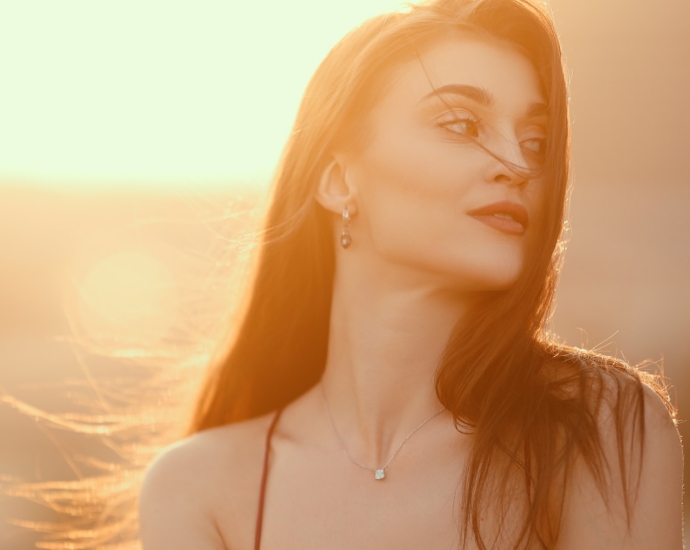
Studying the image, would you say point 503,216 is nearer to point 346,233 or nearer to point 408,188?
point 408,188

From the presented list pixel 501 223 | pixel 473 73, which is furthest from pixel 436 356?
pixel 473 73

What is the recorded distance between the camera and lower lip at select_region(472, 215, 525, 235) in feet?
8.32

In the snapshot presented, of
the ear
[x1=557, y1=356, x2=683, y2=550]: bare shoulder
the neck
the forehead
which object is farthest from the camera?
the ear

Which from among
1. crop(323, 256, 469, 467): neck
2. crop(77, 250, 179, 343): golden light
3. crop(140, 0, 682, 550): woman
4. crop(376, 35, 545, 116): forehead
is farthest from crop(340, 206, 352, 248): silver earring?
crop(77, 250, 179, 343): golden light

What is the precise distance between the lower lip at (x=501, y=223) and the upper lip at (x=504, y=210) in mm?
13

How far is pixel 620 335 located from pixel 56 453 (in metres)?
9.41

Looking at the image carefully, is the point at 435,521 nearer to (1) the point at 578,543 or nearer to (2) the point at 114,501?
(1) the point at 578,543

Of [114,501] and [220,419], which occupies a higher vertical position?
[220,419]

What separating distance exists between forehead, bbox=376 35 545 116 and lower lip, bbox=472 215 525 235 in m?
0.34

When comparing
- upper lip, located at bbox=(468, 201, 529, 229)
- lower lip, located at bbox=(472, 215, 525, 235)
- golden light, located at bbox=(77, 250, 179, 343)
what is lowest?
golden light, located at bbox=(77, 250, 179, 343)

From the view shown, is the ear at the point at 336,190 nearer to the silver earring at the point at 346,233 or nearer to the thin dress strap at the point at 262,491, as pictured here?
the silver earring at the point at 346,233

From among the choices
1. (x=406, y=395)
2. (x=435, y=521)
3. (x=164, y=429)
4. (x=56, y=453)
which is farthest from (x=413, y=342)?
(x=56, y=453)

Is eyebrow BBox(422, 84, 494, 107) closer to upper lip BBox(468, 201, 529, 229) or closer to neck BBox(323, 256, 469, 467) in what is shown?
upper lip BBox(468, 201, 529, 229)

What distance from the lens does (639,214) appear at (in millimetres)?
17266
